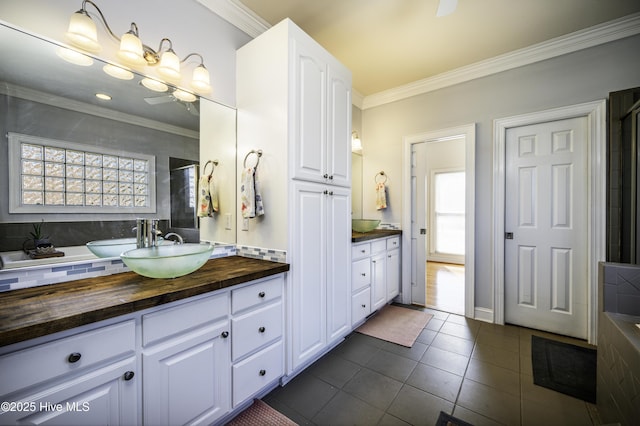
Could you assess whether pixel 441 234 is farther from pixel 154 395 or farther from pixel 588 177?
pixel 154 395

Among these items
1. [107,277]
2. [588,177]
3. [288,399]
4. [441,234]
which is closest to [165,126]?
[107,277]

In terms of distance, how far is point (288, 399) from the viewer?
1626 millimetres

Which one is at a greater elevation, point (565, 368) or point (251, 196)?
point (251, 196)

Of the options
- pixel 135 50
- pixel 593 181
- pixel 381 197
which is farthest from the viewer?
pixel 381 197

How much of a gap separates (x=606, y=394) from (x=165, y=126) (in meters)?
2.98

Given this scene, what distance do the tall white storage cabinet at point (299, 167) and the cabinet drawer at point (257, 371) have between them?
0.09 meters

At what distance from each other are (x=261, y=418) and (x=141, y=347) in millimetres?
838

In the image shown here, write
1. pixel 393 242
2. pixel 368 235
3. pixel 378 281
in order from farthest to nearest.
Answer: pixel 393 242, pixel 378 281, pixel 368 235

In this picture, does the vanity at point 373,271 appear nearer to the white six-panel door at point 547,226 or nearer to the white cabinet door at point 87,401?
the white six-panel door at point 547,226

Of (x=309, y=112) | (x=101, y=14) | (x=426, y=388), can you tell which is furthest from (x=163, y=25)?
(x=426, y=388)

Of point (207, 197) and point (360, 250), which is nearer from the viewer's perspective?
point (207, 197)

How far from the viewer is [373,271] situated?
2727 millimetres

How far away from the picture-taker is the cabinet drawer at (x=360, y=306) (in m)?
2.40

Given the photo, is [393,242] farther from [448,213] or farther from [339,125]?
[448,213]
